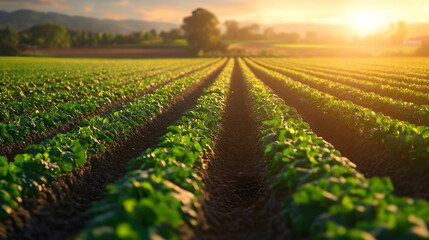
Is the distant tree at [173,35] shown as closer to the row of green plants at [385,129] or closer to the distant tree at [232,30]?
the distant tree at [232,30]

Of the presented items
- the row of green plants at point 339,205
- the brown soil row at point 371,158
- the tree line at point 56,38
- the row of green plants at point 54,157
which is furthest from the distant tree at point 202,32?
the row of green plants at point 339,205

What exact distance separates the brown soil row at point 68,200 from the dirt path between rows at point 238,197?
2.51 metres

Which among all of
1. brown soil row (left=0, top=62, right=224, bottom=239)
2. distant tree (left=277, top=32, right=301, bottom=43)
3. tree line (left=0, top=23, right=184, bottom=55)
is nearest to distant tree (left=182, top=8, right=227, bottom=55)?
tree line (left=0, top=23, right=184, bottom=55)

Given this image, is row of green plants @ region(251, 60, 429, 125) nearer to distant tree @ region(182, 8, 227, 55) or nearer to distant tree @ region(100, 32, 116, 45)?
distant tree @ region(182, 8, 227, 55)

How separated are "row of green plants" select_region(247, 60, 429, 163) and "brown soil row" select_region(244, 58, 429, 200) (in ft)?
0.58

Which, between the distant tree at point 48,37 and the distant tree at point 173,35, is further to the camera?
the distant tree at point 173,35

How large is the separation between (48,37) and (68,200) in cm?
13550

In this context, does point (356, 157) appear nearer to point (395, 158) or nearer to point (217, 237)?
point (395, 158)

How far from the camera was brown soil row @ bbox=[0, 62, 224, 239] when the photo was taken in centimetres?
484

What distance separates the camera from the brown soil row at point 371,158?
6211 mm

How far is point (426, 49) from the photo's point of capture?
3068 inches

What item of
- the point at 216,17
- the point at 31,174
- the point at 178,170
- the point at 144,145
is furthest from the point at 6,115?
the point at 216,17

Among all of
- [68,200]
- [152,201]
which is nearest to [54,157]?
[68,200]

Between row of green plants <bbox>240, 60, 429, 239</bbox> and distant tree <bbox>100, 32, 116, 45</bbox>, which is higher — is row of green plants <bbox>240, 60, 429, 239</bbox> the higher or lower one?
the lower one
